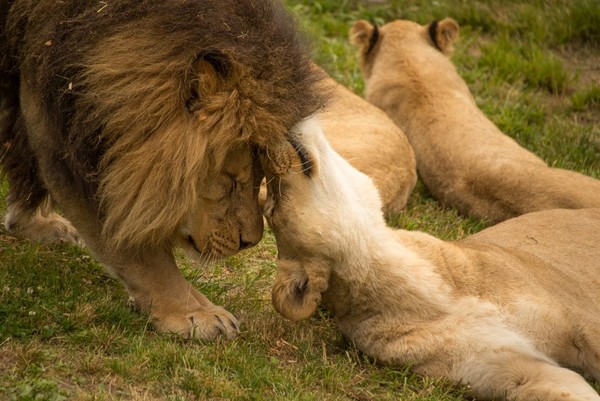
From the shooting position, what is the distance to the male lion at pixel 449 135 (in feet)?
19.7

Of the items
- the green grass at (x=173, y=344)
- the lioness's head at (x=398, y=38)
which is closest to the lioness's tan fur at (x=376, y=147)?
the green grass at (x=173, y=344)

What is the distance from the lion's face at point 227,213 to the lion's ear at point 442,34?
157 inches

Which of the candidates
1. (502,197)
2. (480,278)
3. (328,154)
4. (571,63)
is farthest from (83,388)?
(571,63)

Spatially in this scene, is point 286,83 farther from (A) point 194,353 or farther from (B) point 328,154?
(A) point 194,353

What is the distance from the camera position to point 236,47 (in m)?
3.78

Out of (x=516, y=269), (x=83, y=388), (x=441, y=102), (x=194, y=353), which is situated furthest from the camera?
(x=441, y=102)

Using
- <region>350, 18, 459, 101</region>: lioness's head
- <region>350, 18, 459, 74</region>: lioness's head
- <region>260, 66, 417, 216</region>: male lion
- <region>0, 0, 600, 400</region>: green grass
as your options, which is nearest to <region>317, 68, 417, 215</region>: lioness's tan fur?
<region>260, 66, 417, 216</region>: male lion

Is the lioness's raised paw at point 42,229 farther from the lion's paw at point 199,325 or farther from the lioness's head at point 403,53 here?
the lioness's head at point 403,53

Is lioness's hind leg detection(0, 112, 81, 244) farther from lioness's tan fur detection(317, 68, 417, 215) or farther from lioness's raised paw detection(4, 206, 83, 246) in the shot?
lioness's tan fur detection(317, 68, 417, 215)

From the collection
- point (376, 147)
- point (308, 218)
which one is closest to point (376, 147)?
point (376, 147)

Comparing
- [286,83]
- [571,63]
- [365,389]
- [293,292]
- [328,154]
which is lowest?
[571,63]

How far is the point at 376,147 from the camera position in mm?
6102

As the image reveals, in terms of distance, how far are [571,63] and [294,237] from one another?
4963 mm

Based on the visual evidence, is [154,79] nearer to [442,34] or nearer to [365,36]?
[365,36]
